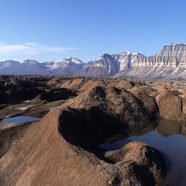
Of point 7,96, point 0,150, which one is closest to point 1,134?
point 0,150

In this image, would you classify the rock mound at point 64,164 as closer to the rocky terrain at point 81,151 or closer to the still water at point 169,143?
the rocky terrain at point 81,151

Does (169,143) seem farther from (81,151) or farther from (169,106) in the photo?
(169,106)

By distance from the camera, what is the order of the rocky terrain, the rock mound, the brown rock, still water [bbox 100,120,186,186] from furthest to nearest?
the brown rock < still water [bbox 100,120,186,186] < the rocky terrain < the rock mound

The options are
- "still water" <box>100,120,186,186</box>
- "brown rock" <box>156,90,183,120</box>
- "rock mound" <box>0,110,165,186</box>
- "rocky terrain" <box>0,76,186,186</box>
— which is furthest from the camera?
"brown rock" <box>156,90,183,120</box>

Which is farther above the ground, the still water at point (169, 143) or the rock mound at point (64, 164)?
the rock mound at point (64, 164)

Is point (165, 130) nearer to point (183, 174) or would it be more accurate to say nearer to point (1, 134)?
point (183, 174)

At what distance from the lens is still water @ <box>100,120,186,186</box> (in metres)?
34.3

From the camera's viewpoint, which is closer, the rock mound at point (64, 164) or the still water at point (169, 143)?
the rock mound at point (64, 164)

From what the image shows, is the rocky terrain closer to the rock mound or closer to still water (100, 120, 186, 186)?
the rock mound

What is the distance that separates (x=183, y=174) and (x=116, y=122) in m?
29.4

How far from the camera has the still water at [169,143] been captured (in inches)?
1350

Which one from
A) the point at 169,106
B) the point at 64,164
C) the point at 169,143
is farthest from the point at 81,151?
the point at 169,106

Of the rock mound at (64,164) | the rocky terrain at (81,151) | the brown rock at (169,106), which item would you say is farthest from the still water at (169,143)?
the brown rock at (169,106)

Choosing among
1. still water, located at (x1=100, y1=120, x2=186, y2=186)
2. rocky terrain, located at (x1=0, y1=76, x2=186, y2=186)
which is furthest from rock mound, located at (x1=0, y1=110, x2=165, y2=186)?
still water, located at (x1=100, y1=120, x2=186, y2=186)
